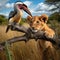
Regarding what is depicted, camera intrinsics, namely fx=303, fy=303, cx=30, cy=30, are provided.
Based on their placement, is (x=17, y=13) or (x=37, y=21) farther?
(x=17, y=13)

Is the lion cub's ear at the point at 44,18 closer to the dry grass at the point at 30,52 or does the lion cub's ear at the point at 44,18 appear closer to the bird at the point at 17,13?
the bird at the point at 17,13

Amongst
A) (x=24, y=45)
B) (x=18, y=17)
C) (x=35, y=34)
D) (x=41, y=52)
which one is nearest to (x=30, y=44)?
(x=24, y=45)

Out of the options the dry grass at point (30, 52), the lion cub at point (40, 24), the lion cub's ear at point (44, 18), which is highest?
the lion cub's ear at point (44, 18)

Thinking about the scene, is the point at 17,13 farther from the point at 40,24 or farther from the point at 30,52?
the point at 30,52

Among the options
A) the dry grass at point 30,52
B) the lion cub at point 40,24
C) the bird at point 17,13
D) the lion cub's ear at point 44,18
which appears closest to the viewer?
the lion cub at point 40,24

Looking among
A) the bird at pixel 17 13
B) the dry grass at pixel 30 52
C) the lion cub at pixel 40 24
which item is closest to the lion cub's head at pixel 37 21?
the lion cub at pixel 40 24

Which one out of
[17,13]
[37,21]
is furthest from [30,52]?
[37,21]

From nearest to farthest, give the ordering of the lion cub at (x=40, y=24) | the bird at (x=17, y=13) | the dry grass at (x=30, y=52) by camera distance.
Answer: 1. the lion cub at (x=40, y=24)
2. the bird at (x=17, y=13)
3. the dry grass at (x=30, y=52)

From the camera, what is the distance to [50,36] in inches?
156

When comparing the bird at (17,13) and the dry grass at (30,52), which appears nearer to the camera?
the bird at (17,13)

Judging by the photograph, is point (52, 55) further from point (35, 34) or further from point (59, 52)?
point (35, 34)

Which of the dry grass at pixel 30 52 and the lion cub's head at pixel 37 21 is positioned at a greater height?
the lion cub's head at pixel 37 21

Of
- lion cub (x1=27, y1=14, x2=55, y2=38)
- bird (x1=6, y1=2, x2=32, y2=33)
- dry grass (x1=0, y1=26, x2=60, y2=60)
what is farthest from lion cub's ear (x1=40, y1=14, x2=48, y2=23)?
dry grass (x1=0, y1=26, x2=60, y2=60)

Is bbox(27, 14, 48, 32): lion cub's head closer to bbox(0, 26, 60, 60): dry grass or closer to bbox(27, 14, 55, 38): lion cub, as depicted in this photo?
bbox(27, 14, 55, 38): lion cub
